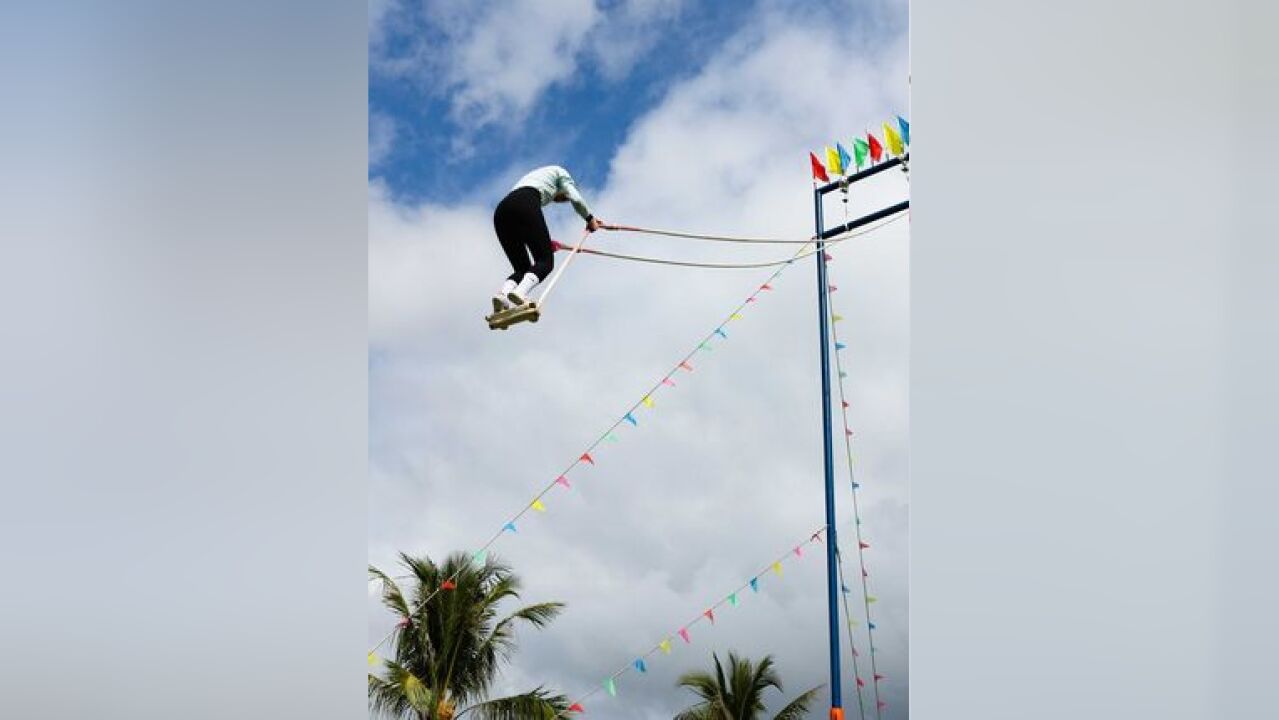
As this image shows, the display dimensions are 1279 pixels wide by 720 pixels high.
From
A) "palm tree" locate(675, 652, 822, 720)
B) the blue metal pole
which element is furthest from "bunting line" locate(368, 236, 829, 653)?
"palm tree" locate(675, 652, 822, 720)

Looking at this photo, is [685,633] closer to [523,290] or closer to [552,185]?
[552,185]

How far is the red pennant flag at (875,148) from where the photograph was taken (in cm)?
525

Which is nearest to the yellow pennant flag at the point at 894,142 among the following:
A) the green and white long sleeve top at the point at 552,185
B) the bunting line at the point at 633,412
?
the bunting line at the point at 633,412

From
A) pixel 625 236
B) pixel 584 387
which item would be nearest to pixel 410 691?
pixel 584 387

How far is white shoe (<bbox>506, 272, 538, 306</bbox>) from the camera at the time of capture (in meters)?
3.15

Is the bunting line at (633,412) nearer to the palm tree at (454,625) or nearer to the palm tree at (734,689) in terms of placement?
the palm tree at (454,625)

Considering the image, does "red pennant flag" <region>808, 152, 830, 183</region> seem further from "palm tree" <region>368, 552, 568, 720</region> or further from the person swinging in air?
"palm tree" <region>368, 552, 568, 720</region>

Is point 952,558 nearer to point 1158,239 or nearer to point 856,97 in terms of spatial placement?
point 1158,239

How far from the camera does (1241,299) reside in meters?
1.78

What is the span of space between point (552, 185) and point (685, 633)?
4.10 metres

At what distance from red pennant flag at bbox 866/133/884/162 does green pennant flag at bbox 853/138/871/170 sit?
3cm

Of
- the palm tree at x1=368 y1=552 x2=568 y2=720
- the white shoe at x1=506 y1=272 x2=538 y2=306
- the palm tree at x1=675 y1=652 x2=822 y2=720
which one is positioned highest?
the palm tree at x1=368 y1=552 x2=568 y2=720

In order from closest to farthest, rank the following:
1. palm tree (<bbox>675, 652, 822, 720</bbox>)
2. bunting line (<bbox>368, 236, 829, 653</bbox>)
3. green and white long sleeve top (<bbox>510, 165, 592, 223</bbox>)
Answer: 1. green and white long sleeve top (<bbox>510, 165, 592, 223</bbox>)
2. bunting line (<bbox>368, 236, 829, 653</bbox>)
3. palm tree (<bbox>675, 652, 822, 720</bbox>)

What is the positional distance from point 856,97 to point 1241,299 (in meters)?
6.24
